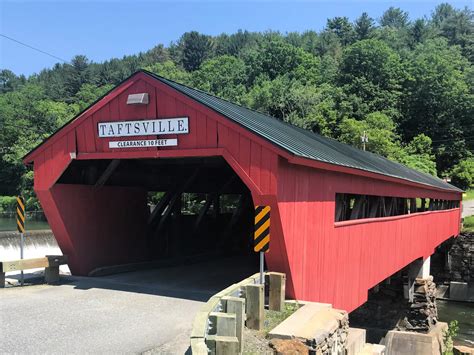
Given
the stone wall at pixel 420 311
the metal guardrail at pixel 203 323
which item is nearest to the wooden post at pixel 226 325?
the metal guardrail at pixel 203 323

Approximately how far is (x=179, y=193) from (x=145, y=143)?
6.33 metres

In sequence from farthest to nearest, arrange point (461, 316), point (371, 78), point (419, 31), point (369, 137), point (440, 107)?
point (419, 31)
point (371, 78)
point (440, 107)
point (369, 137)
point (461, 316)

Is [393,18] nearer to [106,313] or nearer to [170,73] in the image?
[170,73]

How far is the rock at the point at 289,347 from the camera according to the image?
5.15m

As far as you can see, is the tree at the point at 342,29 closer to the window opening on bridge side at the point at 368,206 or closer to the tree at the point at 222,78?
the tree at the point at 222,78

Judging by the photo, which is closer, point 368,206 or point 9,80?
point 368,206

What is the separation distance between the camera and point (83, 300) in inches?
322

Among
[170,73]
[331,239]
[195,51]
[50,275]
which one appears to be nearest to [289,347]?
[331,239]

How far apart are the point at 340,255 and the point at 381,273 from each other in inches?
139

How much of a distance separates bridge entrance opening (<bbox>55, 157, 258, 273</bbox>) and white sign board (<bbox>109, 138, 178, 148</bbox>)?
1.29 metres

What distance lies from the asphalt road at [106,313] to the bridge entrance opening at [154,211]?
1.35 metres

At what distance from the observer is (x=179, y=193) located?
1523 cm

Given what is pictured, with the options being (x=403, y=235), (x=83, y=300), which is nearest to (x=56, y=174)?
(x=83, y=300)

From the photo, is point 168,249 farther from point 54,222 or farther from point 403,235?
point 403,235
